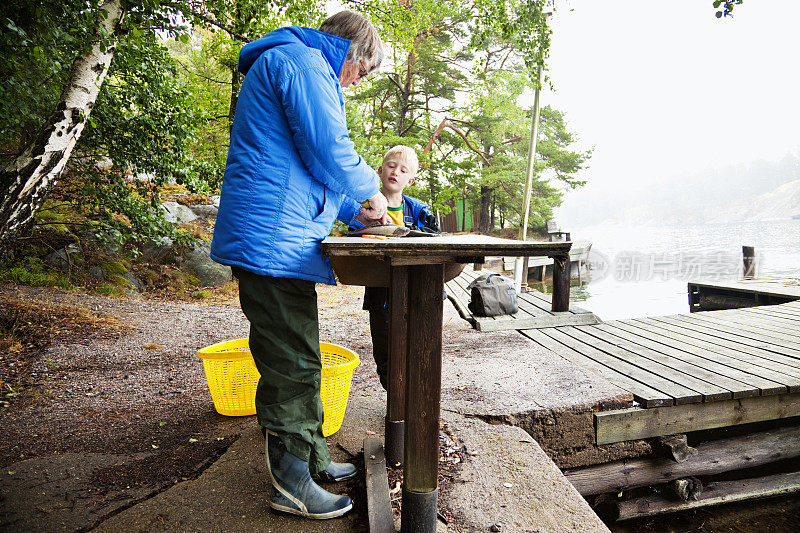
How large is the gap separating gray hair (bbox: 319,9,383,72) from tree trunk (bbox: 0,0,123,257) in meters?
2.80

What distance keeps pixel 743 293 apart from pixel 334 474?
11.0m

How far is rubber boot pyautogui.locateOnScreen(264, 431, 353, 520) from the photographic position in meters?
1.83

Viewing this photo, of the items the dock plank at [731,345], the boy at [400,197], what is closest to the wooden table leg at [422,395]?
the boy at [400,197]

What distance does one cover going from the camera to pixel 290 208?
1.71m

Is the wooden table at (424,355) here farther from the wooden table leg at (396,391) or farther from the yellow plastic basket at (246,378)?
the yellow plastic basket at (246,378)

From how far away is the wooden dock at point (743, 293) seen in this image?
9.26 meters

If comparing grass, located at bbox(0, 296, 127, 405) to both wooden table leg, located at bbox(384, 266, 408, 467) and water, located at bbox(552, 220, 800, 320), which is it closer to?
wooden table leg, located at bbox(384, 266, 408, 467)

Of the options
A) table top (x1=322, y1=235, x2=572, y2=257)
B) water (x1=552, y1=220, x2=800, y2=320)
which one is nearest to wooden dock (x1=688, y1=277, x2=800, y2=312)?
water (x1=552, y1=220, x2=800, y2=320)

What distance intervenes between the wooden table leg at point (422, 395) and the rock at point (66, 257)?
25.5 ft

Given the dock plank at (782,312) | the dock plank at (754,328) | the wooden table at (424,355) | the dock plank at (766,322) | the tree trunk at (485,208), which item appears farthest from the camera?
the tree trunk at (485,208)

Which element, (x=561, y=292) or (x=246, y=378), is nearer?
(x=246, y=378)

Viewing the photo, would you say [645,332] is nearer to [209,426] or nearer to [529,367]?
[529,367]

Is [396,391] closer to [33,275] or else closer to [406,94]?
[33,275]

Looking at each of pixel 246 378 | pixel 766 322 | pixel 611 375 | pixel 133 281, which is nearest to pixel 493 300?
pixel 611 375
